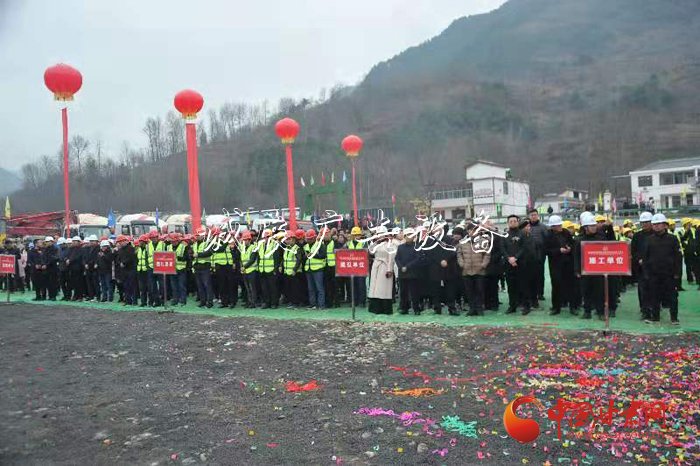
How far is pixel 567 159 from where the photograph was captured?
8112 centimetres

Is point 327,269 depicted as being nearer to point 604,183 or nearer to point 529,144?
point 604,183

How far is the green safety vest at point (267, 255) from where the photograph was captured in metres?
13.0

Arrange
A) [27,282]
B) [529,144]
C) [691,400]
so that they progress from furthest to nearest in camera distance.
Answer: [529,144], [27,282], [691,400]

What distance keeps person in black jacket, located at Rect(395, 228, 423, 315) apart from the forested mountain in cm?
4010

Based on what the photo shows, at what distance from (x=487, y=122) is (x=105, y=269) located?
82.0 m

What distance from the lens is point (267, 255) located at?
42.7 ft

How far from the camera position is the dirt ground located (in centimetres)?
486

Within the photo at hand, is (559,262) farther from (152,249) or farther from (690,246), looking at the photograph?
(152,249)

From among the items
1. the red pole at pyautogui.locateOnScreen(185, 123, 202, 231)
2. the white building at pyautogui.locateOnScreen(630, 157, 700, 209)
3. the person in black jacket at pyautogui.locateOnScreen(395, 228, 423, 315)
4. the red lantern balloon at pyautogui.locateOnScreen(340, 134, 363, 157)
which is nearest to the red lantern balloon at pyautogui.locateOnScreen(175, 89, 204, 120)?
the red pole at pyautogui.locateOnScreen(185, 123, 202, 231)

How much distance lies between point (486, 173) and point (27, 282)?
48.5m

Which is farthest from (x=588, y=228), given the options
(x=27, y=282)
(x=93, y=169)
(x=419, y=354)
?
(x=93, y=169)

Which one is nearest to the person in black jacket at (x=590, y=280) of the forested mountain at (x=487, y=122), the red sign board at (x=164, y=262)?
the red sign board at (x=164, y=262)

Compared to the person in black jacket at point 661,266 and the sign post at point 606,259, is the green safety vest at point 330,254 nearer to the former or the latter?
the sign post at point 606,259

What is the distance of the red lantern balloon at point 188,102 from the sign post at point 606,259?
13054 mm
